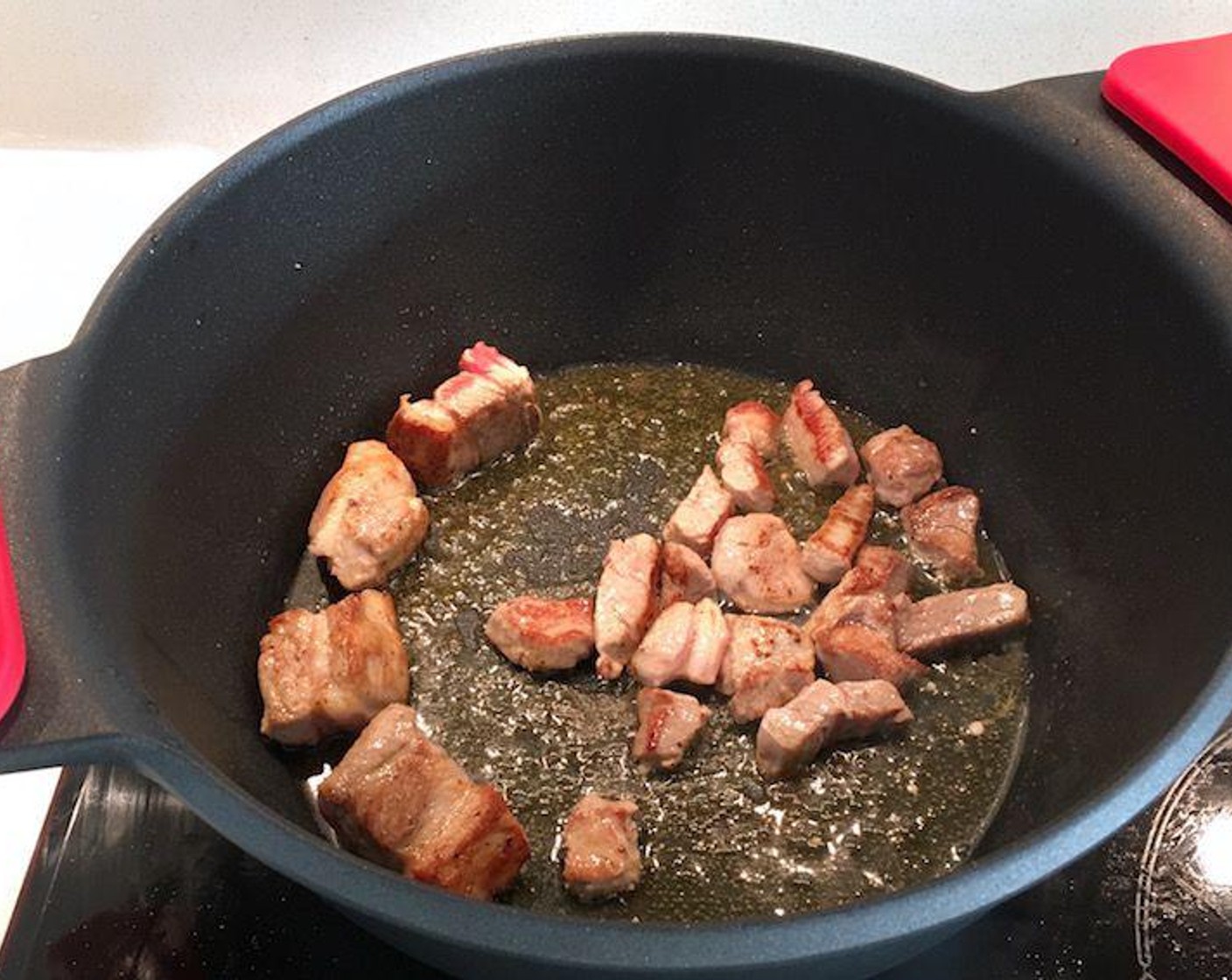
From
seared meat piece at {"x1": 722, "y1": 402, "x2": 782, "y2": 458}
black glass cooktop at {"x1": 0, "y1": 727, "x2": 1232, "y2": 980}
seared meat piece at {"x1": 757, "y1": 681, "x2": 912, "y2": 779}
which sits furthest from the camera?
seared meat piece at {"x1": 722, "y1": 402, "x2": 782, "y2": 458}

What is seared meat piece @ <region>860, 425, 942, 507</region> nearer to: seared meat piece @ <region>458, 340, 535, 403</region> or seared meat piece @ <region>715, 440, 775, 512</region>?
seared meat piece @ <region>715, 440, 775, 512</region>

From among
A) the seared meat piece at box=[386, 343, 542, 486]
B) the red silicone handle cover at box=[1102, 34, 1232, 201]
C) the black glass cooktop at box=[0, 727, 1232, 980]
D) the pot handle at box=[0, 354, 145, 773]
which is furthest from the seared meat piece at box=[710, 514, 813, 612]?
the pot handle at box=[0, 354, 145, 773]

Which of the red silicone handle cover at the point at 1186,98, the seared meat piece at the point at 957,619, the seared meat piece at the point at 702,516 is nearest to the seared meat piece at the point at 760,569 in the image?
the seared meat piece at the point at 702,516

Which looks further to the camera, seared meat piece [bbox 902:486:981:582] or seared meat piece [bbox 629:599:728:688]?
seared meat piece [bbox 902:486:981:582]

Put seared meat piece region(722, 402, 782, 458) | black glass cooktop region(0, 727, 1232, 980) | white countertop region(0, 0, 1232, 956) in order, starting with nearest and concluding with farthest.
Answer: black glass cooktop region(0, 727, 1232, 980) < seared meat piece region(722, 402, 782, 458) < white countertop region(0, 0, 1232, 956)

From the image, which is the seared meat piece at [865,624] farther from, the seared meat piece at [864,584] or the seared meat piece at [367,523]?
the seared meat piece at [367,523]

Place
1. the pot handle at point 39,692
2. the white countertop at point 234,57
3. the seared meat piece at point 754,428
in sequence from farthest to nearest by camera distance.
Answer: the white countertop at point 234,57
the seared meat piece at point 754,428
the pot handle at point 39,692

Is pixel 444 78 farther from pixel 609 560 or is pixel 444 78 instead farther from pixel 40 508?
pixel 40 508
